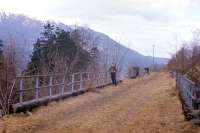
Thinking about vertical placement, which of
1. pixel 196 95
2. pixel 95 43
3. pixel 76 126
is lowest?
pixel 76 126

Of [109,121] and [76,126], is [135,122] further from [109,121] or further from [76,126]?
[76,126]

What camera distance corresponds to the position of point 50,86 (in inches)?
810

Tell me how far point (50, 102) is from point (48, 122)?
17.2ft

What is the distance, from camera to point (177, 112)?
57.5 feet

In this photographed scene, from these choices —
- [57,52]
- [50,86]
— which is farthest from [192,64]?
[57,52]

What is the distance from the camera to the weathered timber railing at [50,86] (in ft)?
58.4

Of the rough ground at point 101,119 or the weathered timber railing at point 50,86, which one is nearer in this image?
the rough ground at point 101,119

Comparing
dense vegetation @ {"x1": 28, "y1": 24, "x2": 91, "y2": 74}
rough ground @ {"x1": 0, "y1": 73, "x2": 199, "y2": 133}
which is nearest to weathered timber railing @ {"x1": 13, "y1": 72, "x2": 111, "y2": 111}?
rough ground @ {"x1": 0, "y1": 73, "x2": 199, "y2": 133}

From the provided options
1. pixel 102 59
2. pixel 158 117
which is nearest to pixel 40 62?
pixel 102 59

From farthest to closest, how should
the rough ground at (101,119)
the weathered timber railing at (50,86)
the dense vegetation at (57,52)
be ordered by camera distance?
1. the dense vegetation at (57,52)
2. the weathered timber railing at (50,86)
3. the rough ground at (101,119)

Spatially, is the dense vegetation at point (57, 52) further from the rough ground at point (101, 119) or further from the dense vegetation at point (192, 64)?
the rough ground at point (101, 119)

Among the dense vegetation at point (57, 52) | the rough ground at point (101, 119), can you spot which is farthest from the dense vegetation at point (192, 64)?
the dense vegetation at point (57, 52)

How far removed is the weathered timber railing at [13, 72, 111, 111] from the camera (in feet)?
58.4

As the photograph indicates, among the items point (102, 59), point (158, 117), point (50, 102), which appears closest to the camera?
point (158, 117)
